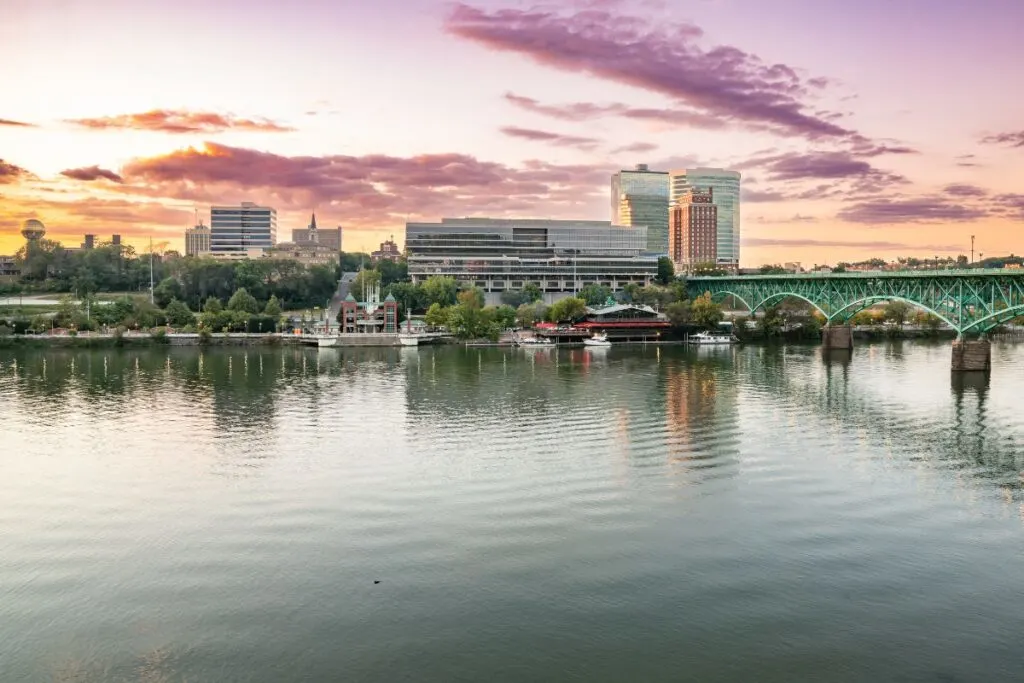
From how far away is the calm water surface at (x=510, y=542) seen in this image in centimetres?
2003

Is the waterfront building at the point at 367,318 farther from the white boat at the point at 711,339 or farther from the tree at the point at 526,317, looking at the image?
the white boat at the point at 711,339

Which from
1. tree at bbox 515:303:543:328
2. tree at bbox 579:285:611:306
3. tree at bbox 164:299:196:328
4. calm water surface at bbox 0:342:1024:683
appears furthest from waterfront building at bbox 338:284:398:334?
calm water surface at bbox 0:342:1024:683

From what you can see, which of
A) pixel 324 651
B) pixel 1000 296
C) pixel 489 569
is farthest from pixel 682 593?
pixel 1000 296

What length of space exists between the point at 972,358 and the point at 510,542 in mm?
64579

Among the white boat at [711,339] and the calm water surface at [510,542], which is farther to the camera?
the white boat at [711,339]

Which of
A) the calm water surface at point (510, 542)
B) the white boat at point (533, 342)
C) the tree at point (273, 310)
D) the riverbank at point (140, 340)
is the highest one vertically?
the tree at point (273, 310)

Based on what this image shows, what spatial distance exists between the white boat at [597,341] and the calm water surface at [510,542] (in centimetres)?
6043

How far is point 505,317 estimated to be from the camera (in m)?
132

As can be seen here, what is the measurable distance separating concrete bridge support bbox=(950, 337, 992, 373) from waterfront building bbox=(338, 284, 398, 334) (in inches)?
2915

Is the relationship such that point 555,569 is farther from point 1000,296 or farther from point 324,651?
point 1000,296

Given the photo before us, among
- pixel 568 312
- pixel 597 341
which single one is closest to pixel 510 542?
pixel 597 341

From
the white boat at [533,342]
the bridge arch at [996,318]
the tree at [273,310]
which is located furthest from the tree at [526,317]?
the bridge arch at [996,318]

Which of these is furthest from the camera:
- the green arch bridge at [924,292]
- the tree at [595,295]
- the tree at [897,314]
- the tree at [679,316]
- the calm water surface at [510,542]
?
the tree at [595,295]

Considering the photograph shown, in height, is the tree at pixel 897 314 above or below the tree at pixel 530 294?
below
